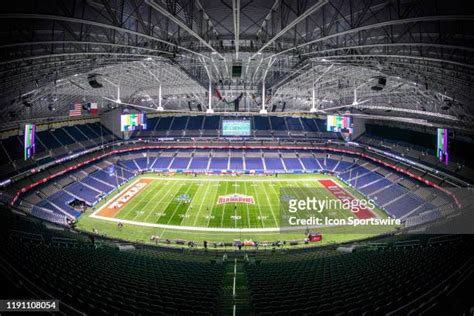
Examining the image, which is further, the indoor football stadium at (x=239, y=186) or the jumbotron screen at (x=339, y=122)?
the jumbotron screen at (x=339, y=122)

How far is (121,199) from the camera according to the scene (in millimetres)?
39594

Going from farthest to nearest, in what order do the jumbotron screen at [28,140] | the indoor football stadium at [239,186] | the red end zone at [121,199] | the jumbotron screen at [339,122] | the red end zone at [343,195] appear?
1. the jumbotron screen at [339,122]
2. the red end zone at [121,199]
3. the red end zone at [343,195]
4. the jumbotron screen at [28,140]
5. the indoor football stadium at [239,186]

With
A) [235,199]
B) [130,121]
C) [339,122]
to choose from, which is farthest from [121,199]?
[339,122]

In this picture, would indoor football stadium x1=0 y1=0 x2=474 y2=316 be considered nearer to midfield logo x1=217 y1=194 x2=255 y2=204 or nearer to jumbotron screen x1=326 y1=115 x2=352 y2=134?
jumbotron screen x1=326 y1=115 x2=352 y2=134

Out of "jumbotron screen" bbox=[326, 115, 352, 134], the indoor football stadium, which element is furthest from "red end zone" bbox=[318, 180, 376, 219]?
"jumbotron screen" bbox=[326, 115, 352, 134]

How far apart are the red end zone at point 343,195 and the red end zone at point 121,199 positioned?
89.6 ft

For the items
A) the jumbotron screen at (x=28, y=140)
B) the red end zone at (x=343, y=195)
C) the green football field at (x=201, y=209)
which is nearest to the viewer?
the green football field at (x=201, y=209)

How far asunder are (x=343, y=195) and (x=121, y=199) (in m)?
29.3

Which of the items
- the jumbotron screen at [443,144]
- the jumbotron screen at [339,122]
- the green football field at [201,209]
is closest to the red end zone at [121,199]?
the green football field at [201,209]

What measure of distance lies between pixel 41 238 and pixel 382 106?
4141cm

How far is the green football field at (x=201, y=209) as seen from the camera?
29547 millimetres

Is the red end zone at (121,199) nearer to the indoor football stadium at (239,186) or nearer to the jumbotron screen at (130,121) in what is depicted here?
the indoor football stadium at (239,186)

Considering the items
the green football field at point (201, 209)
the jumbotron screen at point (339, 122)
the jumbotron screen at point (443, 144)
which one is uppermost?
the jumbotron screen at point (339, 122)

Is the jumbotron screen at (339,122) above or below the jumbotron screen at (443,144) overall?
above
